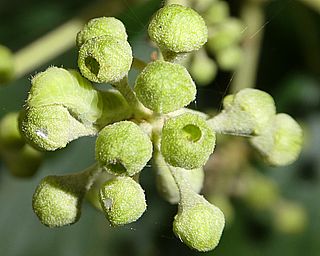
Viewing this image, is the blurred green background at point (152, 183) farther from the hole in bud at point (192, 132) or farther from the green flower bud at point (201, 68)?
the hole in bud at point (192, 132)

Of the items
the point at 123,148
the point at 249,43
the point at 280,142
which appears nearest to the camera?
the point at 123,148

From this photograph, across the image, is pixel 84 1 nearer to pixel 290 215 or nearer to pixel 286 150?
pixel 290 215

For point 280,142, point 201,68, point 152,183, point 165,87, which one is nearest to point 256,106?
point 280,142

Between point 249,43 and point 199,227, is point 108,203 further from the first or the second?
point 249,43

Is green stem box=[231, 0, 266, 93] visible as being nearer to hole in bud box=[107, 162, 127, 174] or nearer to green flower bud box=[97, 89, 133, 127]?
green flower bud box=[97, 89, 133, 127]

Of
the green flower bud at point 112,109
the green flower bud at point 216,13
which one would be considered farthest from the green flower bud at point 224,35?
the green flower bud at point 112,109

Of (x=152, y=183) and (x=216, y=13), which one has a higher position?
(x=216, y=13)

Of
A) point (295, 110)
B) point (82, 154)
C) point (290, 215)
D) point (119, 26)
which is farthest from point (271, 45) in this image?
point (119, 26)
